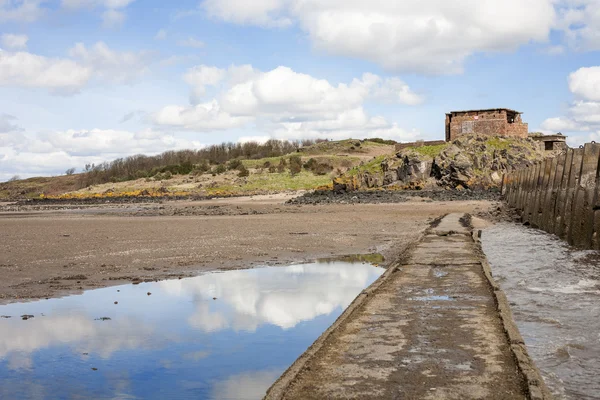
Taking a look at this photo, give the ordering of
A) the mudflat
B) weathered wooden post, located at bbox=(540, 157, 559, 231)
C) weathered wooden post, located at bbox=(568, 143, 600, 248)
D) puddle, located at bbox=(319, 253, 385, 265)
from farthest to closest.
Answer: weathered wooden post, located at bbox=(540, 157, 559, 231), weathered wooden post, located at bbox=(568, 143, 600, 248), puddle, located at bbox=(319, 253, 385, 265), the mudflat

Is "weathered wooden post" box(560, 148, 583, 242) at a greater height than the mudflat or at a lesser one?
greater

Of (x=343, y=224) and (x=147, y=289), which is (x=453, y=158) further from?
(x=147, y=289)

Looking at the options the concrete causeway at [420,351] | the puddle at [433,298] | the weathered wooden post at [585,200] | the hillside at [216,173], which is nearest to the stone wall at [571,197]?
the weathered wooden post at [585,200]

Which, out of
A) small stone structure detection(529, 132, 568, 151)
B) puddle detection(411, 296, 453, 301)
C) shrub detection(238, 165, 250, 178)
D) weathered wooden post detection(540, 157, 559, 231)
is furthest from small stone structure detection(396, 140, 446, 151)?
puddle detection(411, 296, 453, 301)

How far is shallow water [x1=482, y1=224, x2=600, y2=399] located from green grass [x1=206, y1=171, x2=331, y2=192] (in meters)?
43.6

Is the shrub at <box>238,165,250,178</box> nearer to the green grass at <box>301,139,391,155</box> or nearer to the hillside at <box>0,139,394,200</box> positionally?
the hillside at <box>0,139,394,200</box>

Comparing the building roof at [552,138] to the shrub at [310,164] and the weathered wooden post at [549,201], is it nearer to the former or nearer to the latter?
the shrub at [310,164]

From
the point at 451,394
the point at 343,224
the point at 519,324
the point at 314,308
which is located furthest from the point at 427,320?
the point at 343,224

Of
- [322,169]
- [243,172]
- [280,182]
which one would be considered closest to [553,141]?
[322,169]

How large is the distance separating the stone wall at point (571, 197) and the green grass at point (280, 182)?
124ft

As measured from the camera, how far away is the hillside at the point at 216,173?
6359 centimetres

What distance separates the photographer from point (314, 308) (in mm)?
9688

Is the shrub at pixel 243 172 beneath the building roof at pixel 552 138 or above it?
beneath

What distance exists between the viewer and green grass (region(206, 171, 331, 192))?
200 feet
